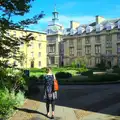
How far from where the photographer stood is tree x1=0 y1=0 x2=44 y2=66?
10609mm

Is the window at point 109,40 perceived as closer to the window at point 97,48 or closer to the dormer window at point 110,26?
the dormer window at point 110,26

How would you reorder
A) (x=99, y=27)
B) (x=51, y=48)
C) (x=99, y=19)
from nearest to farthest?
(x=99, y=27) → (x=99, y=19) → (x=51, y=48)

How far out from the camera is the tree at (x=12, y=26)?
418 inches

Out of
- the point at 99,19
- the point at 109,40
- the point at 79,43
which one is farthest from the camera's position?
the point at 79,43

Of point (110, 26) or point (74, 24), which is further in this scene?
point (74, 24)

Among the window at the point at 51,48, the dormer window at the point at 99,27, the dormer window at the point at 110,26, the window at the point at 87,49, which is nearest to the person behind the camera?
the dormer window at the point at 110,26

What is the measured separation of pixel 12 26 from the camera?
11039 mm

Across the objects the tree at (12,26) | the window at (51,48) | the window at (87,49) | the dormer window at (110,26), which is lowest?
the tree at (12,26)

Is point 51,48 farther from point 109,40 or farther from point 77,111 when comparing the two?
point 77,111

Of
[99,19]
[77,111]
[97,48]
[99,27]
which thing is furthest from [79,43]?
[77,111]

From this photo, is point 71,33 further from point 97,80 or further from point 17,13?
point 17,13

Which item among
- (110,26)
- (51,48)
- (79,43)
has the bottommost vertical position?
(51,48)

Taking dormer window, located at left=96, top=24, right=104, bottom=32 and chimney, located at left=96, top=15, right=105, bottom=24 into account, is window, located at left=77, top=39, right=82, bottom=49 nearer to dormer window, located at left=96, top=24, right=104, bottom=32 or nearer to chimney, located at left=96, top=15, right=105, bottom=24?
dormer window, located at left=96, top=24, right=104, bottom=32

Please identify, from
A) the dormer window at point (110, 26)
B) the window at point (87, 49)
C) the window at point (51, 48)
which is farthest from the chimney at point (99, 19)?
the window at point (51, 48)
